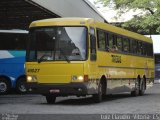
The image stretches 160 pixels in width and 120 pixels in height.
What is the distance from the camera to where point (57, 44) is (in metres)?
19.8

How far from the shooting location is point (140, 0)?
157 feet

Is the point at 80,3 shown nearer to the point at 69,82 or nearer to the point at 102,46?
the point at 102,46

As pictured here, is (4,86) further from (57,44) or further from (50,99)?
(57,44)

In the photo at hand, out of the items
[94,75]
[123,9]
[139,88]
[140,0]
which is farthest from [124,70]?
[123,9]

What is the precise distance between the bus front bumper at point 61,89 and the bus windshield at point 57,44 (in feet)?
2.95

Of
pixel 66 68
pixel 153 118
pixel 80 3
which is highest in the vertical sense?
pixel 80 3

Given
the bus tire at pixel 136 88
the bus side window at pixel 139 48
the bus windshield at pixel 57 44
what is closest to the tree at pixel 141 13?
the bus side window at pixel 139 48

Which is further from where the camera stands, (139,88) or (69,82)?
(139,88)

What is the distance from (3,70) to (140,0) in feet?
67.6

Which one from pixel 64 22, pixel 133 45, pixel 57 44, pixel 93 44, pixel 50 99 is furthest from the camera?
pixel 133 45

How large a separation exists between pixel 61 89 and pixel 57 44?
157cm

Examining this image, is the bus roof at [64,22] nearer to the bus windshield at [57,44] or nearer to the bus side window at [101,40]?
the bus windshield at [57,44]

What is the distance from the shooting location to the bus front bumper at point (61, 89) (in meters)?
19.4

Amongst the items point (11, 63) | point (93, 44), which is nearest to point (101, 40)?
point (93, 44)
